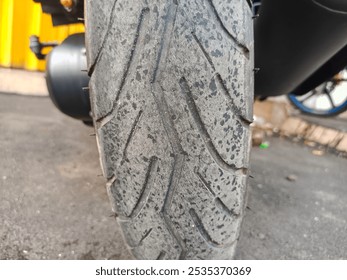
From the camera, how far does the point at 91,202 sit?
1263mm

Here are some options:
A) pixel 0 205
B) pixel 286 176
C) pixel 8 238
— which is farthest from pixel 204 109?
pixel 286 176

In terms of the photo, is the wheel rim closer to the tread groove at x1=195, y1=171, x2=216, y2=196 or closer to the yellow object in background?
the yellow object in background

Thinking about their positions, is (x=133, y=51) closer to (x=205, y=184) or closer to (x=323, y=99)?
(x=205, y=184)

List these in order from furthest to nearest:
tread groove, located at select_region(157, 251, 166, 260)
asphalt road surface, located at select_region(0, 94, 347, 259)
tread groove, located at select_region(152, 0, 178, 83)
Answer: asphalt road surface, located at select_region(0, 94, 347, 259), tread groove, located at select_region(157, 251, 166, 260), tread groove, located at select_region(152, 0, 178, 83)

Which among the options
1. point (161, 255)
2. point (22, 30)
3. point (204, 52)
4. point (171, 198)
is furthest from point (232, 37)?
point (22, 30)

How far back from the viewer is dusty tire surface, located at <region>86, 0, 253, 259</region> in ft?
1.93

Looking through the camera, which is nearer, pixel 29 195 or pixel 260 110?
pixel 29 195

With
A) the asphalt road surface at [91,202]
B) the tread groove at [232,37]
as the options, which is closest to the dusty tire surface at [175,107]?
the tread groove at [232,37]

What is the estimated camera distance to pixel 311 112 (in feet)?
8.16

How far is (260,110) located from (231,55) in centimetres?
207

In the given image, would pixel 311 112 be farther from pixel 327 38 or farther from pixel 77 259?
pixel 77 259

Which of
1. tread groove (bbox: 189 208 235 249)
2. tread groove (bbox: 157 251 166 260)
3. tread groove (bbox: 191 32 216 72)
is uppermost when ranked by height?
tread groove (bbox: 191 32 216 72)

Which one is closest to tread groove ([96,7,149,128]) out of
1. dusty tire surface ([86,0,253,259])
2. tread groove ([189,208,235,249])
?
dusty tire surface ([86,0,253,259])

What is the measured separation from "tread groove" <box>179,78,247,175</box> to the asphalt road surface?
431 mm
